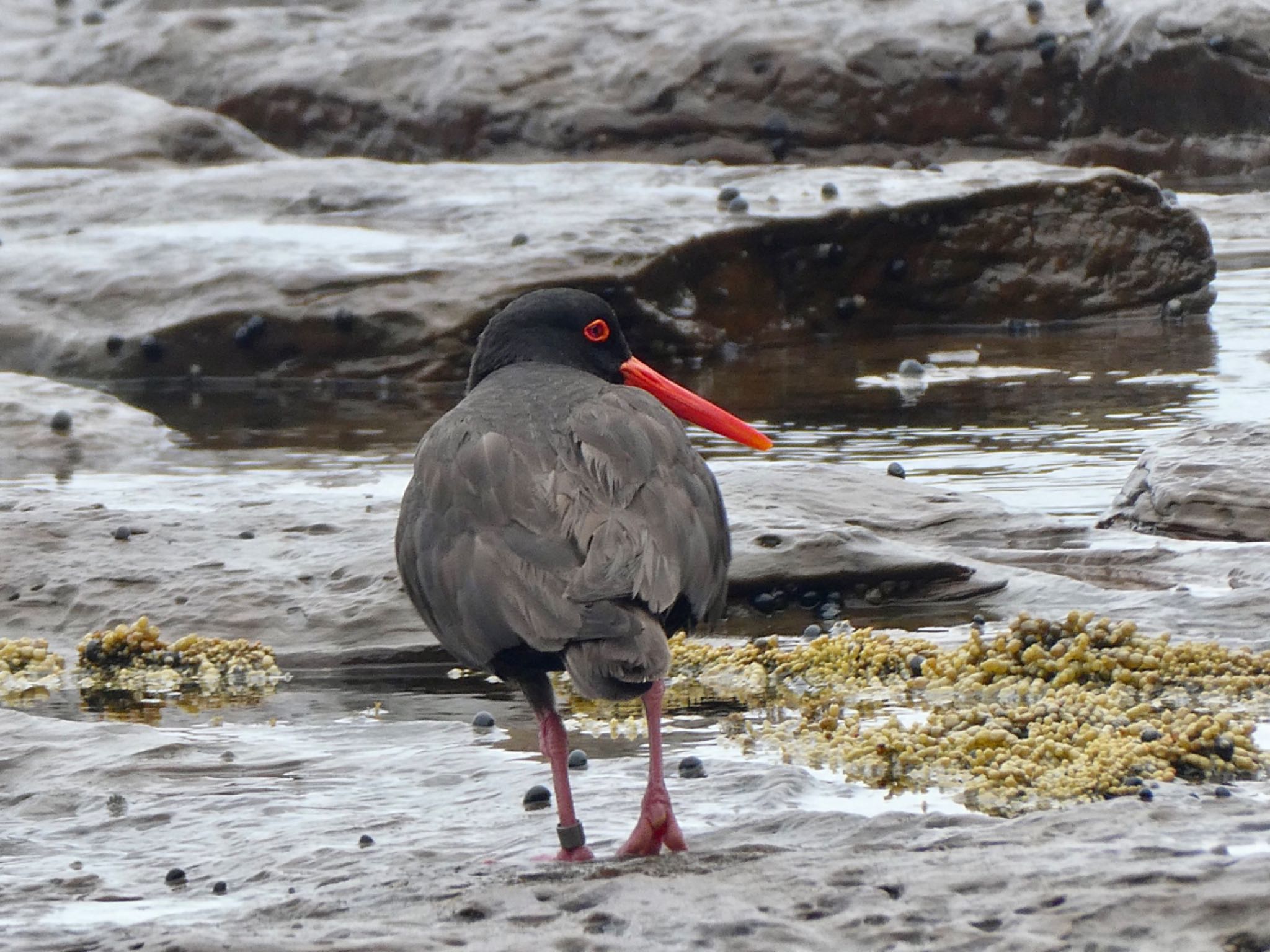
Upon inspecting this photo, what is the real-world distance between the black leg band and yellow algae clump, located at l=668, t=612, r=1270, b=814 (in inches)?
33.0

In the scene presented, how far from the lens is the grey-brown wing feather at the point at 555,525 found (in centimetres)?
389

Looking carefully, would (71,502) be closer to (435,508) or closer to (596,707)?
(596,707)

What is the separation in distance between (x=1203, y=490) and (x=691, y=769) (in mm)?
3163

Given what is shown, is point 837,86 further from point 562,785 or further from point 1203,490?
point 562,785

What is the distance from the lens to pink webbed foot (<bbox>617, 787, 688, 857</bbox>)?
4.00 metres

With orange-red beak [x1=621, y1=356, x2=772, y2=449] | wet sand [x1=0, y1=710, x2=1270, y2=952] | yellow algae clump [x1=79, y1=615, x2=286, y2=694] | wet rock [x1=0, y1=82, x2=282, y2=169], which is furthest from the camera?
wet rock [x1=0, y1=82, x2=282, y2=169]

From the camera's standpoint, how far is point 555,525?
404 cm

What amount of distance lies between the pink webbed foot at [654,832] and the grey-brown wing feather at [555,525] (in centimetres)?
41

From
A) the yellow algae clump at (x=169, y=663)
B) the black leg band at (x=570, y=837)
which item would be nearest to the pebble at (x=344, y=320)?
the yellow algae clump at (x=169, y=663)

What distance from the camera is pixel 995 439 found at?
9195 millimetres

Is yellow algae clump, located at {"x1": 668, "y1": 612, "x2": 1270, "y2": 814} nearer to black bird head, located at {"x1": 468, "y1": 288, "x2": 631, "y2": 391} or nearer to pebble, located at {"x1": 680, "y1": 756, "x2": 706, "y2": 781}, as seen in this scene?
pebble, located at {"x1": 680, "y1": 756, "x2": 706, "y2": 781}

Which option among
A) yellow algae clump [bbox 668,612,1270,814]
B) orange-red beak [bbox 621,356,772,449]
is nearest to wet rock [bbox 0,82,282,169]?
orange-red beak [bbox 621,356,772,449]

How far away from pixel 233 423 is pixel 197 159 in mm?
6378

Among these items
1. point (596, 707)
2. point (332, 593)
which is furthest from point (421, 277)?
point (596, 707)
